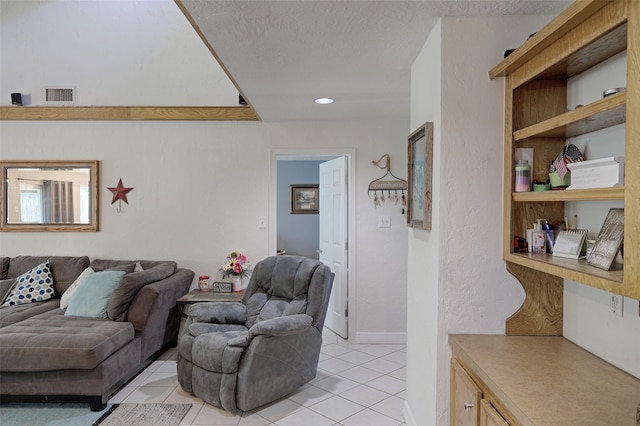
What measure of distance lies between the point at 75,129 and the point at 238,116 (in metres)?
1.75

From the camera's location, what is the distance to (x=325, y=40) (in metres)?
2.12

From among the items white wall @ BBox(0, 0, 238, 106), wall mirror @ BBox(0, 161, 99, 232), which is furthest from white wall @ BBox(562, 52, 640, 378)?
wall mirror @ BBox(0, 161, 99, 232)

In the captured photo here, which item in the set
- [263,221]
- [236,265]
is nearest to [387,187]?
[263,221]

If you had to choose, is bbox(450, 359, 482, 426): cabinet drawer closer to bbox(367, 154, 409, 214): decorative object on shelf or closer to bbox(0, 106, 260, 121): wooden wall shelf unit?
bbox(367, 154, 409, 214): decorative object on shelf

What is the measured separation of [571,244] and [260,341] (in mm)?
1892

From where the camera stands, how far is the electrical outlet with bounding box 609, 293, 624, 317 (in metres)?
1.45

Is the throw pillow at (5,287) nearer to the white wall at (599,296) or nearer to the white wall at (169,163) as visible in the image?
the white wall at (169,163)

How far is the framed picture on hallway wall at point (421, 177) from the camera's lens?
200 cm

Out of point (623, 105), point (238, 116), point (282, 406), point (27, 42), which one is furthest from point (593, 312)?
point (27, 42)

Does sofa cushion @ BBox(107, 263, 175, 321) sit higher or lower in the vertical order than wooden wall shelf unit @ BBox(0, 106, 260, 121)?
lower

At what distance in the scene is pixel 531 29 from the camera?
1.87 meters

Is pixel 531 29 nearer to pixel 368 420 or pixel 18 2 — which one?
pixel 368 420

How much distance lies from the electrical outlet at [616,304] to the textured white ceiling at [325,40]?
126 centimetres

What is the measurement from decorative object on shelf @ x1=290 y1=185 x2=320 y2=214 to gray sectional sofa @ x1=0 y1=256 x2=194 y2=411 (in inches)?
104
